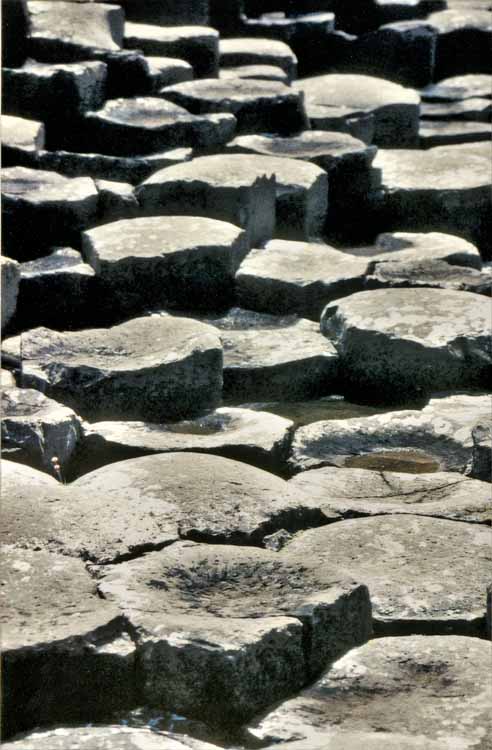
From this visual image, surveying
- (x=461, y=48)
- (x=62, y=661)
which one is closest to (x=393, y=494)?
(x=62, y=661)

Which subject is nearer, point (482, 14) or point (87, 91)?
point (87, 91)

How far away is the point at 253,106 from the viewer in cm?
602

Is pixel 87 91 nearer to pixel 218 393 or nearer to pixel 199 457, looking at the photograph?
pixel 218 393

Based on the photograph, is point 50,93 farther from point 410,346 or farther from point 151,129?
point 410,346

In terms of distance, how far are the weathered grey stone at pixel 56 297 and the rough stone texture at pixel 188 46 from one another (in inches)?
115

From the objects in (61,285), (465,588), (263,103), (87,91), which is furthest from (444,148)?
(465,588)

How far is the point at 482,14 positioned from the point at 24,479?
7016mm

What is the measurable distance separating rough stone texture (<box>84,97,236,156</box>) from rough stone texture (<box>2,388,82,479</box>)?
2.63 m

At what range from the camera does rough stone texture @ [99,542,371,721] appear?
6.41 ft

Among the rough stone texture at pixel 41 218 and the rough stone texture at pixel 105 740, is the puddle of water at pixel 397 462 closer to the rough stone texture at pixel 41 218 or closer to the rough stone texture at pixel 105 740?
the rough stone texture at pixel 105 740

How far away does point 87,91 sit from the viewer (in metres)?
5.84

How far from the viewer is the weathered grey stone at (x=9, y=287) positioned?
154 inches

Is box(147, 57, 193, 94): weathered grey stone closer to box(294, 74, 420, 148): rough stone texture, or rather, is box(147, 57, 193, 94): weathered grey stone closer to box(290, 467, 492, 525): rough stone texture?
box(294, 74, 420, 148): rough stone texture

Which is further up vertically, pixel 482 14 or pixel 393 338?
pixel 482 14
